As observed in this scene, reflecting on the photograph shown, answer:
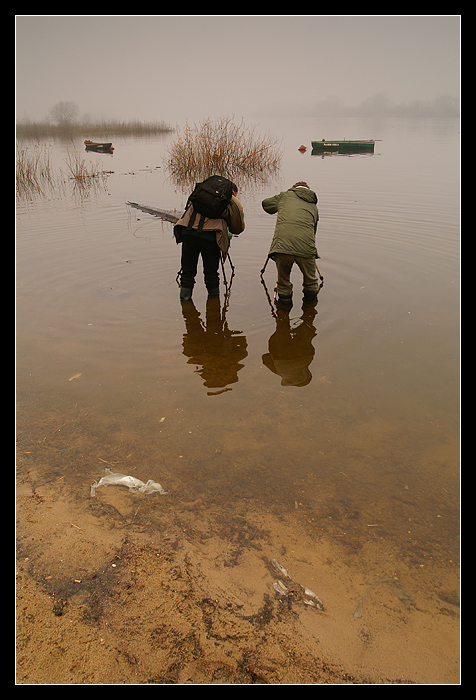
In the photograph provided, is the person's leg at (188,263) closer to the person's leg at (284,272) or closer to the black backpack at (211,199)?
the black backpack at (211,199)

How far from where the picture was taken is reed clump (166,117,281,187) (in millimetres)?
18297

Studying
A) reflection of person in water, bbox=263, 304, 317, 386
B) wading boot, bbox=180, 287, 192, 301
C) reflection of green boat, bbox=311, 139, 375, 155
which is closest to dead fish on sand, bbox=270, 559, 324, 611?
reflection of person in water, bbox=263, 304, 317, 386

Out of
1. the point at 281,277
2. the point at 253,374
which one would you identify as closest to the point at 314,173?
the point at 281,277

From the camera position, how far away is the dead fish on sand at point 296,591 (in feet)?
8.23

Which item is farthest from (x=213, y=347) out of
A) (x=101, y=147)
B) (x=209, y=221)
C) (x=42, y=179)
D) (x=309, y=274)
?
(x=101, y=147)

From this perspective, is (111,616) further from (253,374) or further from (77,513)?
(253,374)

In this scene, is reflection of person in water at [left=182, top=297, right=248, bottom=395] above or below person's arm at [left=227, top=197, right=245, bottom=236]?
below

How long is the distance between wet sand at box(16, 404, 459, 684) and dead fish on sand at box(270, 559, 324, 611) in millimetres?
31

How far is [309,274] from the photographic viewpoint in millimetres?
6480

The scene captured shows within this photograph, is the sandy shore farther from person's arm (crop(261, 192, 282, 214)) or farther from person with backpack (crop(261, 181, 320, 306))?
person's arm (crop(261, 192, 282, 214))

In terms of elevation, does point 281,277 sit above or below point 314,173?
below

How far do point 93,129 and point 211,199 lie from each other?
2228 inches

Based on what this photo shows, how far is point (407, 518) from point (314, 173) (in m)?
20.5

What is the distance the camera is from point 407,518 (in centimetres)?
316
